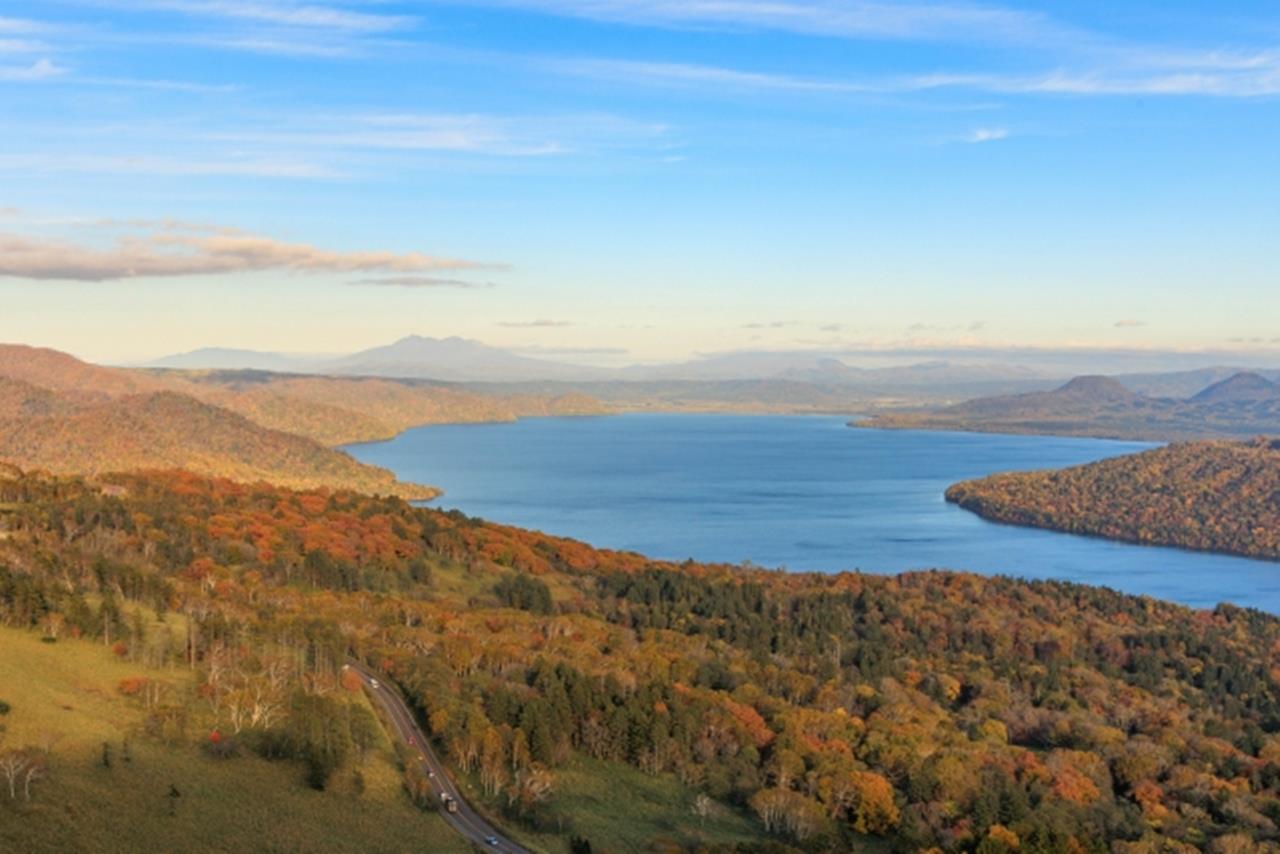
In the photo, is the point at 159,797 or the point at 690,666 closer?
the point at 159,797

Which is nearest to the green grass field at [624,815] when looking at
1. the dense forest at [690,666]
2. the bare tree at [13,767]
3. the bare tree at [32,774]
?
the dense forest at [690,666]

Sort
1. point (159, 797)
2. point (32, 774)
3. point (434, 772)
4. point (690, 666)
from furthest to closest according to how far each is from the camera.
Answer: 1. point (690, 666)
2. point (434, 772)
3. point (159, 797)
4. point (32, 774)

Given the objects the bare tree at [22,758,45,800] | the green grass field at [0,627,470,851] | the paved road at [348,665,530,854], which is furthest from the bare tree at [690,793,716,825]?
the bare tree at [22,758,45,800]

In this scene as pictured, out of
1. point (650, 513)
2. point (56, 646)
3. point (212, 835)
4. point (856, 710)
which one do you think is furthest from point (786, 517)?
point (212, 835)

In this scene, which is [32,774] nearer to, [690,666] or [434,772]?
[434,772]

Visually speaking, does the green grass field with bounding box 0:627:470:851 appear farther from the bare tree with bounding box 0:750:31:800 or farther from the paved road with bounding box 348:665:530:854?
the paved road with bounding box 348:665:530:854

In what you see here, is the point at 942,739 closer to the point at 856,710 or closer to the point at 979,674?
the point at 856,710

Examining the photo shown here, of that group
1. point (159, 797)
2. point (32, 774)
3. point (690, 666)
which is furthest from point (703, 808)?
point (32, 774)
